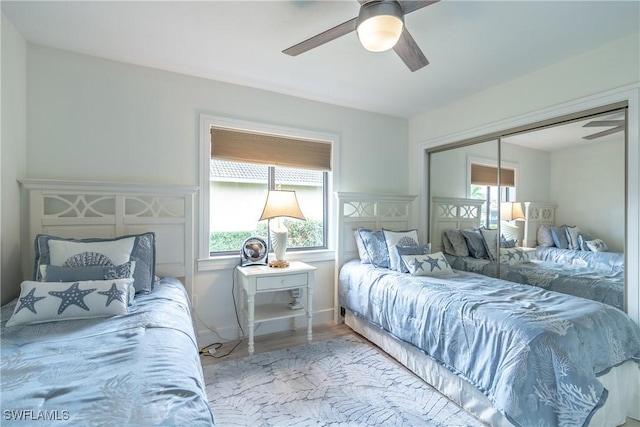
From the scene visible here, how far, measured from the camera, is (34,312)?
148 centimetres

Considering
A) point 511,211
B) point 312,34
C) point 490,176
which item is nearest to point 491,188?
point 490,176

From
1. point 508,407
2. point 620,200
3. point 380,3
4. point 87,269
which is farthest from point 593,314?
point 87,269

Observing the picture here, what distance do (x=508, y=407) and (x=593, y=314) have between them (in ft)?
2.56

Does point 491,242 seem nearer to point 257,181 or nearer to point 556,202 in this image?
point 556,202

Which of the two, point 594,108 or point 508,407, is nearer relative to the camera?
point 508,407

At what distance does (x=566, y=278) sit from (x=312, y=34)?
271 centimetres

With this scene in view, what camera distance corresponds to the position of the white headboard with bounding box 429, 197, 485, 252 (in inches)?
122

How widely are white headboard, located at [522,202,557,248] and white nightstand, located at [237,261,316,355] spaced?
2014mm

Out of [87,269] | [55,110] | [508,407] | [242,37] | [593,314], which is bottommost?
[508,407]

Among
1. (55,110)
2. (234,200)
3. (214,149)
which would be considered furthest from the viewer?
(234,200)

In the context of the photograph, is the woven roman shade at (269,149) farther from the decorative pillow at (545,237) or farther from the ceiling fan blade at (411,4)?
the decorative pillow at (545,237)

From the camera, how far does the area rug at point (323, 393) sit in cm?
174

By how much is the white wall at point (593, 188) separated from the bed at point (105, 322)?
283cm

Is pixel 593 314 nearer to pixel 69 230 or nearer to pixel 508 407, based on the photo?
pixel 508 407
